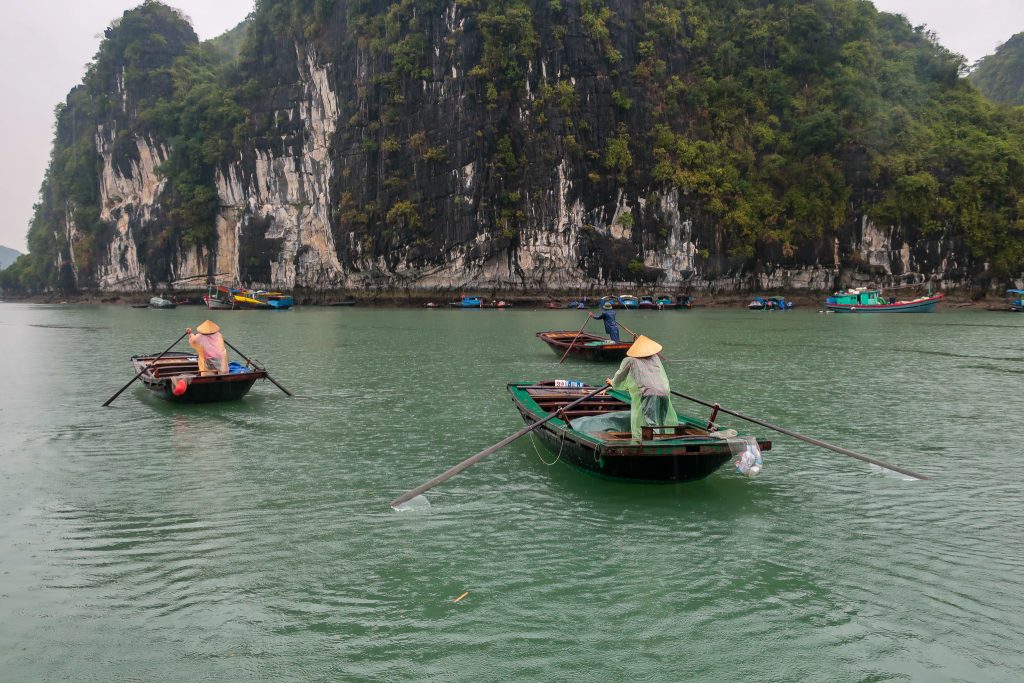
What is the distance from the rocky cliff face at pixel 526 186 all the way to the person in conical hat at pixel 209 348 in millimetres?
42704

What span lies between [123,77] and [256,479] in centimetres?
8188

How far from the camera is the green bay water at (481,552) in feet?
15.1

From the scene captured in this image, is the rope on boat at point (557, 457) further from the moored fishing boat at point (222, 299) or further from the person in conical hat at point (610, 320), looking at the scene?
the moored fishing boat at point (222, 299)

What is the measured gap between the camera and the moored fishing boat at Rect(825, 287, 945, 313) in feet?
145

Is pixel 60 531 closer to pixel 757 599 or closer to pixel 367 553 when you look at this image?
pixel 367 553

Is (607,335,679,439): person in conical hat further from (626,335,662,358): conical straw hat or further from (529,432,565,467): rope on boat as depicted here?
(529,432,565,467): rope on boat

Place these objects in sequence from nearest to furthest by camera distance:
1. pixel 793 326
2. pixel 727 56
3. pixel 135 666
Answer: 1. pixel 135 666
2. pixel 793 326
3. pixel 727 56

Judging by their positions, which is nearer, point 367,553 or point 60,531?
point 367,553

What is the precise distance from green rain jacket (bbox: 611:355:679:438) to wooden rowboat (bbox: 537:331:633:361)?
1107 cm

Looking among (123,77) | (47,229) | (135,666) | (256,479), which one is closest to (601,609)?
(135,666)

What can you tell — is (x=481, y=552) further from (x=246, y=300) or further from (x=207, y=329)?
(x=246, y=300)

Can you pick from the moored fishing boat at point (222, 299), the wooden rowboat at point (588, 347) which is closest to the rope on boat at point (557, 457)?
the wooden rowboat at point (588, 347)

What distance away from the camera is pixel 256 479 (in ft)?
28.1

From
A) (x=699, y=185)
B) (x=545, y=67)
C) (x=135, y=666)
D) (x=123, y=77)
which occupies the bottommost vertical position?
(x=135, y=666)
